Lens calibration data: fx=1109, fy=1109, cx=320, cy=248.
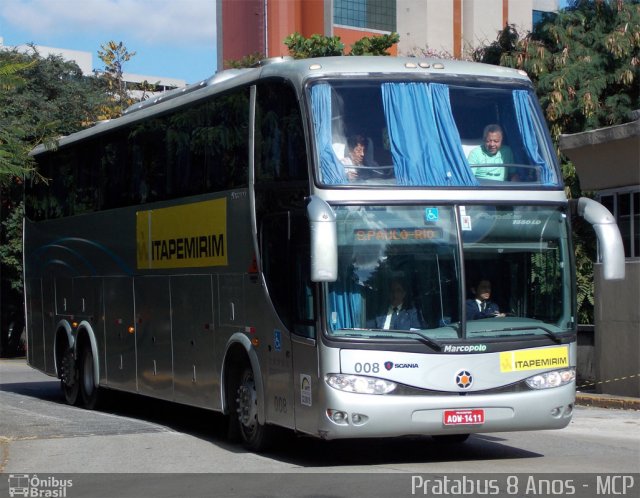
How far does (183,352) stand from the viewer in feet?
47.0

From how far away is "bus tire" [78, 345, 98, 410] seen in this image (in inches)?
712

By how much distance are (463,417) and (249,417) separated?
2787 millimetres

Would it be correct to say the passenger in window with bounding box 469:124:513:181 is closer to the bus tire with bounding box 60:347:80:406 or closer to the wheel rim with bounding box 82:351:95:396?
the wheel rim with bounding box 82:351:95:396

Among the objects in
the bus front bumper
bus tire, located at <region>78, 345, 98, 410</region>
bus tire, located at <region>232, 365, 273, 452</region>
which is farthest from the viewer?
bus tire, located at <region>78, 345, 98, 410</region>

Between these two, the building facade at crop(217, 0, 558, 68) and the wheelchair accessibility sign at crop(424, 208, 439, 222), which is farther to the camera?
the building facade at crop(217, 0, 558, 68)

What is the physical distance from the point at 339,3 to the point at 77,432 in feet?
118

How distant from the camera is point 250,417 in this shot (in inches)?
483

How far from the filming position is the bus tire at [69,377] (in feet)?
61.4

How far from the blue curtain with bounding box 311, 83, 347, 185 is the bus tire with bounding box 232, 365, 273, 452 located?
109 inches

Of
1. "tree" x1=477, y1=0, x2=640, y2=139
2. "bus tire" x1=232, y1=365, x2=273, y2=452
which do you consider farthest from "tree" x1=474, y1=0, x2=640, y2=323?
"bus tire" x1=232, y1=365, x2=273, y2=452

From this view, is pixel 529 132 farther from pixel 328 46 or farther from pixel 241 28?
pixel 241 28

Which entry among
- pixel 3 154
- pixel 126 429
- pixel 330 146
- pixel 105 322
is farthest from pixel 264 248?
pixel 105 322

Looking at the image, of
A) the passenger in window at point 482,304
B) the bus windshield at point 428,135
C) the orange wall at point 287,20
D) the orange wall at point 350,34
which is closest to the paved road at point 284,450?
the passenger in window at point 482,304
